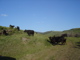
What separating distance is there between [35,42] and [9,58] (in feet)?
30.3

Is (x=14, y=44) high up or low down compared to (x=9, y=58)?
up

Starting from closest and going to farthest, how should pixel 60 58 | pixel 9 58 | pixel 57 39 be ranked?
pixel 60 58 < pixel 9 58 < pixel 57 39

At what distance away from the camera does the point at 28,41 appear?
89.0 feet

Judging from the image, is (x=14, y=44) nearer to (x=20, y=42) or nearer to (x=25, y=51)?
(x=20, y=42)

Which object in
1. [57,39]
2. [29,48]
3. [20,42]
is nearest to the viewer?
[29,48]

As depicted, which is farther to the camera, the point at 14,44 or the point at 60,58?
the point at 14,44

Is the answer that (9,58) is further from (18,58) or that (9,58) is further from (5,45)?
(5,45)

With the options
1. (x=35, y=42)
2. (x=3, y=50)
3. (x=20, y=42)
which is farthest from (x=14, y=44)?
(x=35, y=42)

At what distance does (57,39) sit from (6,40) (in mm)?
13150

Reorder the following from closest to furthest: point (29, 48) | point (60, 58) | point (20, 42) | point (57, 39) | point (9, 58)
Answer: point (60, 58) < point (9, 58) < point (29, 48) < point (20, 42) < point (57, 39)

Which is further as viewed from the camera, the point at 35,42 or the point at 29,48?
the point at 35,42

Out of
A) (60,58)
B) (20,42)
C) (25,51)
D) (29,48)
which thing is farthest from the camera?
(20,42)

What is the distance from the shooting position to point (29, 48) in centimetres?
2403

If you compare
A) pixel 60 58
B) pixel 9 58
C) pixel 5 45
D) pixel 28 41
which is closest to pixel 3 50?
pixel 5 45
